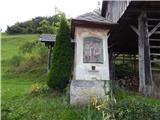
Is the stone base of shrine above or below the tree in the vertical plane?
below

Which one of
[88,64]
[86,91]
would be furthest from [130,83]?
[86,91]

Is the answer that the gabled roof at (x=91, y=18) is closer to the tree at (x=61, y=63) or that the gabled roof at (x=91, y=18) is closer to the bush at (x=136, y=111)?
the tree at (x=61, y=63)

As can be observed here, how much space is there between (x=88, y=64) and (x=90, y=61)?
13 cm

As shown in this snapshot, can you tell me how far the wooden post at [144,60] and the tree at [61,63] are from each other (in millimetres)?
3029

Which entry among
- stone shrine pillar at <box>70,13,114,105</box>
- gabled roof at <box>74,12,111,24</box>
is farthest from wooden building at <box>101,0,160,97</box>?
stone shrine pillar at <box>70,13,114,105</box>

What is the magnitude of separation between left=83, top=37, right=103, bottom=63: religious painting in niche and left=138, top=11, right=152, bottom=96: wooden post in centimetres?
178

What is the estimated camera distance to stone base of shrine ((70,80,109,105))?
525 inches

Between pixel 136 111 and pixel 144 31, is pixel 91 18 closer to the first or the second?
pixel 144 31

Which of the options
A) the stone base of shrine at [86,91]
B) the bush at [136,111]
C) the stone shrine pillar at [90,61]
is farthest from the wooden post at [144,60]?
the bush at [136,111]

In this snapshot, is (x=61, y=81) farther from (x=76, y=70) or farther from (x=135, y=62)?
(x=135, y=62)

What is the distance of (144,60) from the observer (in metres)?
14.9

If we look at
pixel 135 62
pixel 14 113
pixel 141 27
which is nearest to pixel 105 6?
pixel 135 62

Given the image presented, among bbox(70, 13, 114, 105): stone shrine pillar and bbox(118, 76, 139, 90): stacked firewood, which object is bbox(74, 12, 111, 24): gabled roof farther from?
bbox(118, 76, 139, 90): stacked firewood

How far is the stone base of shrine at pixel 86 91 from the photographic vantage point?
43.8 ft
